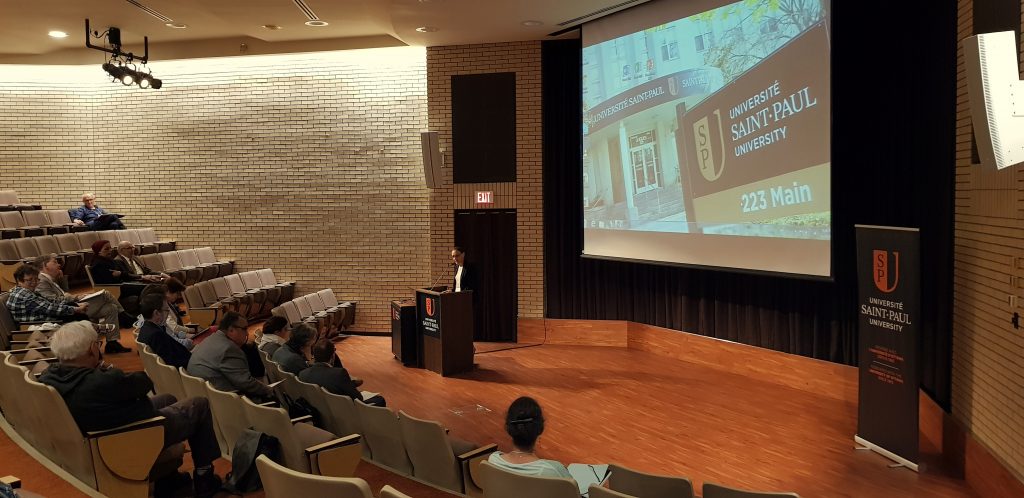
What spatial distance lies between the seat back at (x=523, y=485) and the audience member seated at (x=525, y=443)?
0.26 feet

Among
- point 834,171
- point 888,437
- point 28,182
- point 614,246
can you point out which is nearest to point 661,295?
point 614,246

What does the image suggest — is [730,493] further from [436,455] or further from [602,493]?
[436,455]

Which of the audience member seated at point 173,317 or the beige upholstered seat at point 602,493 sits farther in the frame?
the audience member seated at point 173,317

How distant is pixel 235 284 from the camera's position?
10.5 m

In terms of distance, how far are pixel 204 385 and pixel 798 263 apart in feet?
16.7

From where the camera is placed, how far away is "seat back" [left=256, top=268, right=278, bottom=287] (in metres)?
11.4

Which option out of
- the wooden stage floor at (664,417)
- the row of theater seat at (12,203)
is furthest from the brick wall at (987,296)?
the row of theater seat at (12,203)

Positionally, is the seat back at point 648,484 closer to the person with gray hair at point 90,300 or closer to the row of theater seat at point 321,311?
the person with gray hair at point 90,300

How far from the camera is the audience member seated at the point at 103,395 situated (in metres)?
3.85

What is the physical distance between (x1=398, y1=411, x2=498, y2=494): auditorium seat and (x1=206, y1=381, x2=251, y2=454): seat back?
35.6 inches

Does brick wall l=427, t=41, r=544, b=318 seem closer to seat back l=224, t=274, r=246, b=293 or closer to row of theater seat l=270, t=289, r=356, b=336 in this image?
row of theater seat l=270, t=289, r=356, b=336

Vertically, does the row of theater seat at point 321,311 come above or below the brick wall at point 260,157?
below

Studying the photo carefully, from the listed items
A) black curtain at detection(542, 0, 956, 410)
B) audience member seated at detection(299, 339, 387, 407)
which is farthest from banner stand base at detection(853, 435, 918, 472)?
audience member seated at detection(299, 339, 387, 407)

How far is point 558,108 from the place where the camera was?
10.6 metres
